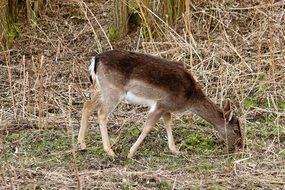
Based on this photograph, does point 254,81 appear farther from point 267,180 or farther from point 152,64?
point 267,180

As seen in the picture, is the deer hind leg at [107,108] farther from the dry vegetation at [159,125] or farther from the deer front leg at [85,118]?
the deer front leg at [85,118]

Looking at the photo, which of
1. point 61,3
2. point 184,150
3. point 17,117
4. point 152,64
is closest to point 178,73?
point 152,64

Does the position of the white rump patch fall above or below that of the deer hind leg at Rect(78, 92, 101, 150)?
above

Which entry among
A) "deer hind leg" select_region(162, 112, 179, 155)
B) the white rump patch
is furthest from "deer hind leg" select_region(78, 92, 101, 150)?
"deer hind leg" select_region(162, 112, 179, 155)

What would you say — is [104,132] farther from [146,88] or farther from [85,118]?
[146,88]

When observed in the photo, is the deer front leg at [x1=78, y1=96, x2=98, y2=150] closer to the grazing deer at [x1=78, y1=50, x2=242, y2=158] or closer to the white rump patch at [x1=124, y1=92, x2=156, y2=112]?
the grazing deer at [x1=78, y1=50, x2=242, y2=158]

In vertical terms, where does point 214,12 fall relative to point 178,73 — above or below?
below

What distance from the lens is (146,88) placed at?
7883 millimetres

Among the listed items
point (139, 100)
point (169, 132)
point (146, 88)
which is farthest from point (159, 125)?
point (146, 88)

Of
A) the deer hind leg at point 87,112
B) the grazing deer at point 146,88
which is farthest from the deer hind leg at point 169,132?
the deer hind leg at point 87,112

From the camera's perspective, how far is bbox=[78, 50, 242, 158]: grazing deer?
789cm

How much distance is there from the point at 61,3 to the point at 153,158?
729 cm

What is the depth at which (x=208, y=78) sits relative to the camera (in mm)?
10203

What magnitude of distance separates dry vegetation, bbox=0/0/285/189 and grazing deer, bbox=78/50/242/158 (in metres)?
0.22
